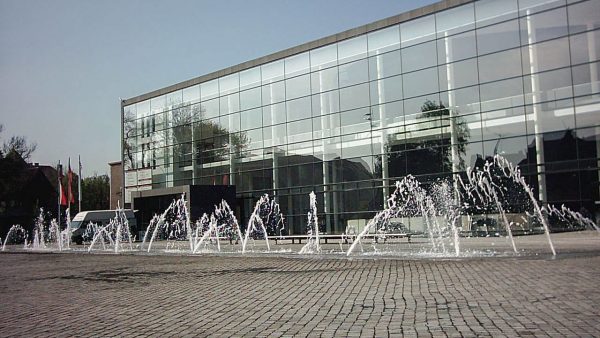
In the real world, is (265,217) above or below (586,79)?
below

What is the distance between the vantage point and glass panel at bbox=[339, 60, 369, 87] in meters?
36.7

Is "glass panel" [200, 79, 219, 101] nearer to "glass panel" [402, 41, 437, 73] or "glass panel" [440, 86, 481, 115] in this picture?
"glass panel" [402, 41, 437, 73]

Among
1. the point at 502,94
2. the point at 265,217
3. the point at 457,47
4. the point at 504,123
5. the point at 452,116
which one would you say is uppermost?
the point at 457,47

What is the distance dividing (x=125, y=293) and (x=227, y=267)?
5.48 meters

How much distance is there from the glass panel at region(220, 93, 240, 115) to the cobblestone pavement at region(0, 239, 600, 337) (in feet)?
101

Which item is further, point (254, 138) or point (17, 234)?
point (17, 234)

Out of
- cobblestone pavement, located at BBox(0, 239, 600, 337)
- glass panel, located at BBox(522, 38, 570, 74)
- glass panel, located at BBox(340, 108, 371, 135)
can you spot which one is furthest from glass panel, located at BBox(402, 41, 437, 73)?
cobblestone pavement, located at BBox(0, 239, 600, 337)

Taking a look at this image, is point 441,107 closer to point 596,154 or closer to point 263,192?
point 596,154

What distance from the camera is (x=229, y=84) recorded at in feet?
149

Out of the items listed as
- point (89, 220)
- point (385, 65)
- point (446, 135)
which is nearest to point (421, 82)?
point (385, 65)

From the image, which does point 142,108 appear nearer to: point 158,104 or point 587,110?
point 158,104

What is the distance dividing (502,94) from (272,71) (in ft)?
57.1

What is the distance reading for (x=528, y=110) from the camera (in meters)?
29.6

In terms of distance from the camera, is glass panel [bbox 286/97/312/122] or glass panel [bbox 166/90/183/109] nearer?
glass panel [bbox 286/97/312/122]
